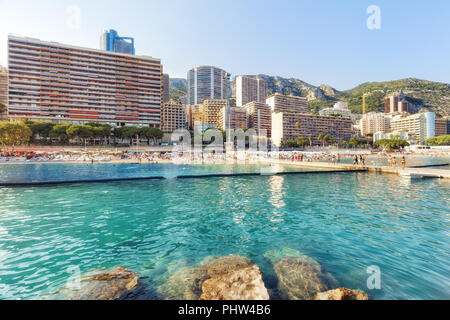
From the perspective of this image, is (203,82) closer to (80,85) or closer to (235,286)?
(80,85)

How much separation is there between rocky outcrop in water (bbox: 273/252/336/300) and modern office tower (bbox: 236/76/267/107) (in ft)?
608

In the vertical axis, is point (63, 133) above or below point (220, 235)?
above

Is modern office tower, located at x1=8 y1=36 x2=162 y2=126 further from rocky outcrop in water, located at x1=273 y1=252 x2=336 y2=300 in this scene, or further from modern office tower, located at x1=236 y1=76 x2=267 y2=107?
rocky outcrop in water, located at x1=273 y1=252 x2=336 y2=300

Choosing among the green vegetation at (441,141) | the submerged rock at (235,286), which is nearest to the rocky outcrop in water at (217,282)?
the submerged rock at (235,286)

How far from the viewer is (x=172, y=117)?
11994 cm

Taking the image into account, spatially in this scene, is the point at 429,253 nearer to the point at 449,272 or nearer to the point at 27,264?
the point at 449,272

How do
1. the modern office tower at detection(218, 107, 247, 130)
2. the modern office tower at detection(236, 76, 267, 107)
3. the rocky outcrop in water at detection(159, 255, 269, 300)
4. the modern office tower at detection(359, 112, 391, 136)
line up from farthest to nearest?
the modern office tower at detection(236, 76, 267, 107), the modern office tower at detection(359, 112, 391, 136), the modern office tower at detection(218, 107, 247, 130), the rocky outcrop in water at detection(159, 255, 269, 300)

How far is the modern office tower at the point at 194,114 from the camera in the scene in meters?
143

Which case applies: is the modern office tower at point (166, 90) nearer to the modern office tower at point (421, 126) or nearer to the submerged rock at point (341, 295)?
the submerged rock at point (341, 295)

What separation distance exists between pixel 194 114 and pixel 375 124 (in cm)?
14725

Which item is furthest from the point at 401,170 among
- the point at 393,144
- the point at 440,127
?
the point at 440,127

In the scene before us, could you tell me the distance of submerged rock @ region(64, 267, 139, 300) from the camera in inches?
158

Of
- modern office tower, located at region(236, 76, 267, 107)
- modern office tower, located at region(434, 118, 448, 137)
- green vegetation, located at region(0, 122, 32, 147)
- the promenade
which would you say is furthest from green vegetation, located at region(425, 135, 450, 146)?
green vegetation, located at region(0, 122, 32, 147)
